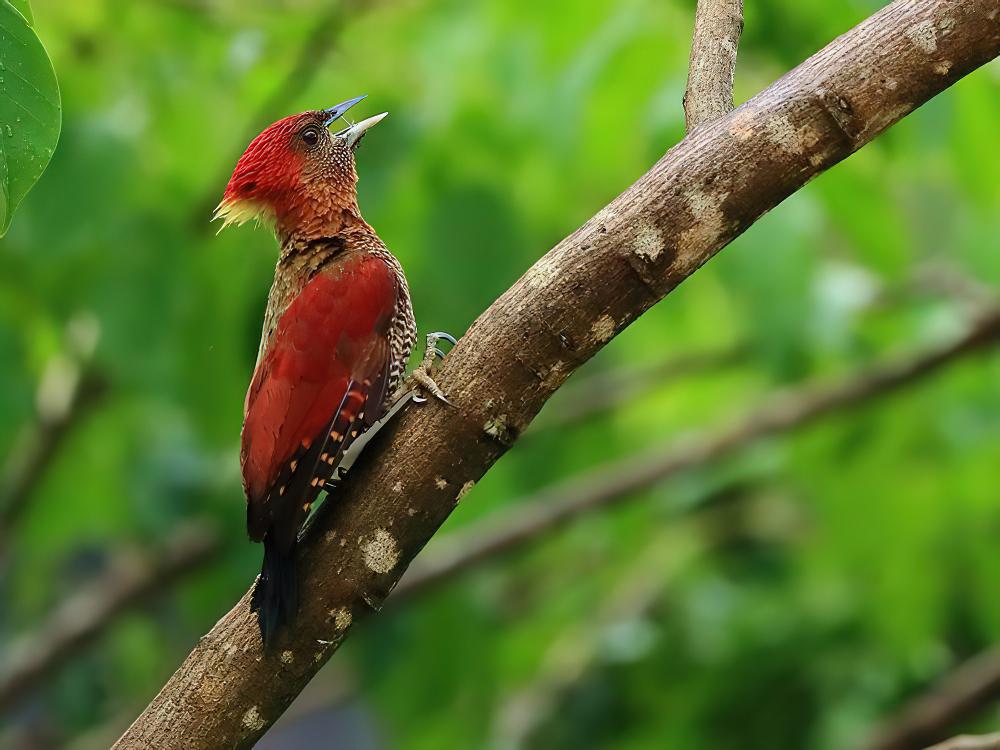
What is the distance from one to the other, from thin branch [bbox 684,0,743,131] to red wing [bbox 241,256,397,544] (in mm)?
520

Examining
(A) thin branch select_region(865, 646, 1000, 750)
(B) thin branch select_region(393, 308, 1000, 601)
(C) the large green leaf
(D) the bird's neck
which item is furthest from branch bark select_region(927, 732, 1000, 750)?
(B) thin branch select_region(393, 308, 1000, 601)

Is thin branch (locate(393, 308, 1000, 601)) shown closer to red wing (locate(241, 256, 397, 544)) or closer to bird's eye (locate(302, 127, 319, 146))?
red wing (locate(241, 256, 397, 544))

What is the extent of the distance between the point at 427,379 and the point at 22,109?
2.14 ft

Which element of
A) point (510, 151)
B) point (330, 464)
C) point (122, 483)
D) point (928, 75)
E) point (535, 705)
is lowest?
point (928, 75)

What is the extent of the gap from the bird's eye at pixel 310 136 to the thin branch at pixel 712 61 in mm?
542

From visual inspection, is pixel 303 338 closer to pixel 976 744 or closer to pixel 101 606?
pixel 976 744

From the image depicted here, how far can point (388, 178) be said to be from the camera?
10.6 ft

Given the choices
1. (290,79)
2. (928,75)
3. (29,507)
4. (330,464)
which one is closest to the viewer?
(928,75)

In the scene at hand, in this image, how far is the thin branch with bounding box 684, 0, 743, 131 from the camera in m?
2.00

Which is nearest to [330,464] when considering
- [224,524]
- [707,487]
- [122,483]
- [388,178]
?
[388,178]

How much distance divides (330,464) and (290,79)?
1.47 meters

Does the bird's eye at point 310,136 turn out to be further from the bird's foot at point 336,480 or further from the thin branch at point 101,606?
the thin branch at point 101,606

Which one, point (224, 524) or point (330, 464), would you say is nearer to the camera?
point (330, 464)

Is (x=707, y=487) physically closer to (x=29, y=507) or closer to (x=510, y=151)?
(x=510, y=151)
